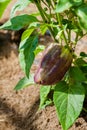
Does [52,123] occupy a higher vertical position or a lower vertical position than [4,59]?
lower

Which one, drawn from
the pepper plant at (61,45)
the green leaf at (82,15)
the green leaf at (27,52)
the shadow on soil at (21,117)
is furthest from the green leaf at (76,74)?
the shadow on soil at (21,117)

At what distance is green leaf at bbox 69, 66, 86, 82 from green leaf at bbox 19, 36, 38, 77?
0.18 metres

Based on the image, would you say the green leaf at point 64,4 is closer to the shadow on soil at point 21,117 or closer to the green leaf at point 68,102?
the green leaf at point 68,102

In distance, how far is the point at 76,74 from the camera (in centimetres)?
157

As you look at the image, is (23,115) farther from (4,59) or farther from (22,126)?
(4,59)

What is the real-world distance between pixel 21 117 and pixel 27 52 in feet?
1.64

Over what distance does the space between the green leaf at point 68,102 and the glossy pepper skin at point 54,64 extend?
0.19ft

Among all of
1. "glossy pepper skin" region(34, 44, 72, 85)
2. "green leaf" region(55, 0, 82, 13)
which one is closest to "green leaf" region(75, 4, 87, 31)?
"green leaf" region(55, 0, 82, 13)

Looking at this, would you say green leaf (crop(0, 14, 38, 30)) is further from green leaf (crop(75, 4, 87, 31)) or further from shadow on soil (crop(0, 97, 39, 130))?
shadow on soil (crop(0, 97, 39, 130))

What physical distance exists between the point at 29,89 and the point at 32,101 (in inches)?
4.3

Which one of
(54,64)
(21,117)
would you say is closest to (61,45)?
(54,64)

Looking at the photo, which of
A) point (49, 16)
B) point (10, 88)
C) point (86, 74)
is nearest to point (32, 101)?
point (10, 88)

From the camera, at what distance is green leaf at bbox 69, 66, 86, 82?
5.10 ft

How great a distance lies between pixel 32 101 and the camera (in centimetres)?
202
